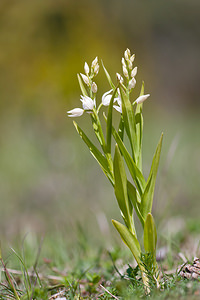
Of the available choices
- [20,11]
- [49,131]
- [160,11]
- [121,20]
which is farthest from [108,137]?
[160,11]

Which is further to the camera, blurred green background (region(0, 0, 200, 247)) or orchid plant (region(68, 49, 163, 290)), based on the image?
blurred green background (region(0, 0, 200, 247))

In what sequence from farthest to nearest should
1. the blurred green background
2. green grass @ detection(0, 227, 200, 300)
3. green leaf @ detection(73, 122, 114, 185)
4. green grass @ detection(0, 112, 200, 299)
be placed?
1. the blurred green background
2. green grass @ detection(0, 112, 200, 299)
3. green leaf @ detection(73, 122, 114, 185)
4. green grass @ detection(0, 227, 200, 300)

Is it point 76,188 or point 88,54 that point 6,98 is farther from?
point 76,188

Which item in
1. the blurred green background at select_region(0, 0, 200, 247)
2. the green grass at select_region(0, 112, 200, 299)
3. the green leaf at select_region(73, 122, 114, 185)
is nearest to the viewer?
the green leaf at select_region(73, 122, 114, 185)

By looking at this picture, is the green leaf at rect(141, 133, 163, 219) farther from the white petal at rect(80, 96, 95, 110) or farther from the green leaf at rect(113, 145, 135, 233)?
the white petal at rect(80, 96, 95, 110)

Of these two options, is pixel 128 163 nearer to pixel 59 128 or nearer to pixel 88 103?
pixel 88 103

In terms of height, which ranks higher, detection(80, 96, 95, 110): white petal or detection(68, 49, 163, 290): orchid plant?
A: detection(80, 96, 95, 110): white petal

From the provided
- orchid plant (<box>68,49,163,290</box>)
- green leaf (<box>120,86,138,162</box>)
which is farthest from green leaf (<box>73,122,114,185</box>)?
green leaf (<box>120,86,138,162</box>)

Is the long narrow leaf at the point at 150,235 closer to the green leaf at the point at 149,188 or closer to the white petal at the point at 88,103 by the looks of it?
the green leaf at the point at 149,188
